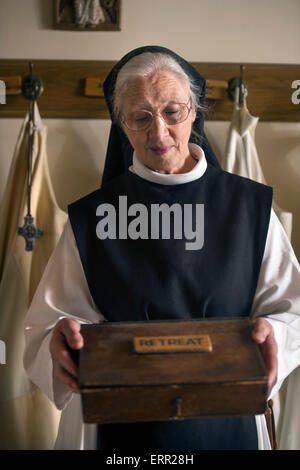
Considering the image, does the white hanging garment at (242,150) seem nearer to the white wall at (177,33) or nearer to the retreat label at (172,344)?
the white wall at (177,33)

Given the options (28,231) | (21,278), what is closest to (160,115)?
(28,231)

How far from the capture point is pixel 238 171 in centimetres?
172

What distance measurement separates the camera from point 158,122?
121 centimetres

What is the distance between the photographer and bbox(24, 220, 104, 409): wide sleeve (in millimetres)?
1227

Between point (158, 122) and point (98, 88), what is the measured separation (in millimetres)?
665

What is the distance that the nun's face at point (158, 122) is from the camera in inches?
47.7

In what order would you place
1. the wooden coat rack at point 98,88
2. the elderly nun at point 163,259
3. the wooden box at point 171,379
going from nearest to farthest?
the wooden box at point 171,379, the elderly nun at point 163,259, the wooden coat rack at point 98,88

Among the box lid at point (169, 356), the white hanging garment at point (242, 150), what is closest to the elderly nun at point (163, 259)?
the box lid at point (169, 356)

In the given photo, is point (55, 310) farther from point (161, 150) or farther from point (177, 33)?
point (177, 33)

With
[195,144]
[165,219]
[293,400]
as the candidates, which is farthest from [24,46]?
[293,400]

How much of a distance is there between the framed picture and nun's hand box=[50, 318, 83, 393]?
1.14 meters

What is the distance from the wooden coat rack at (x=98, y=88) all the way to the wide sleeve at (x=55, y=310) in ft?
2.25
